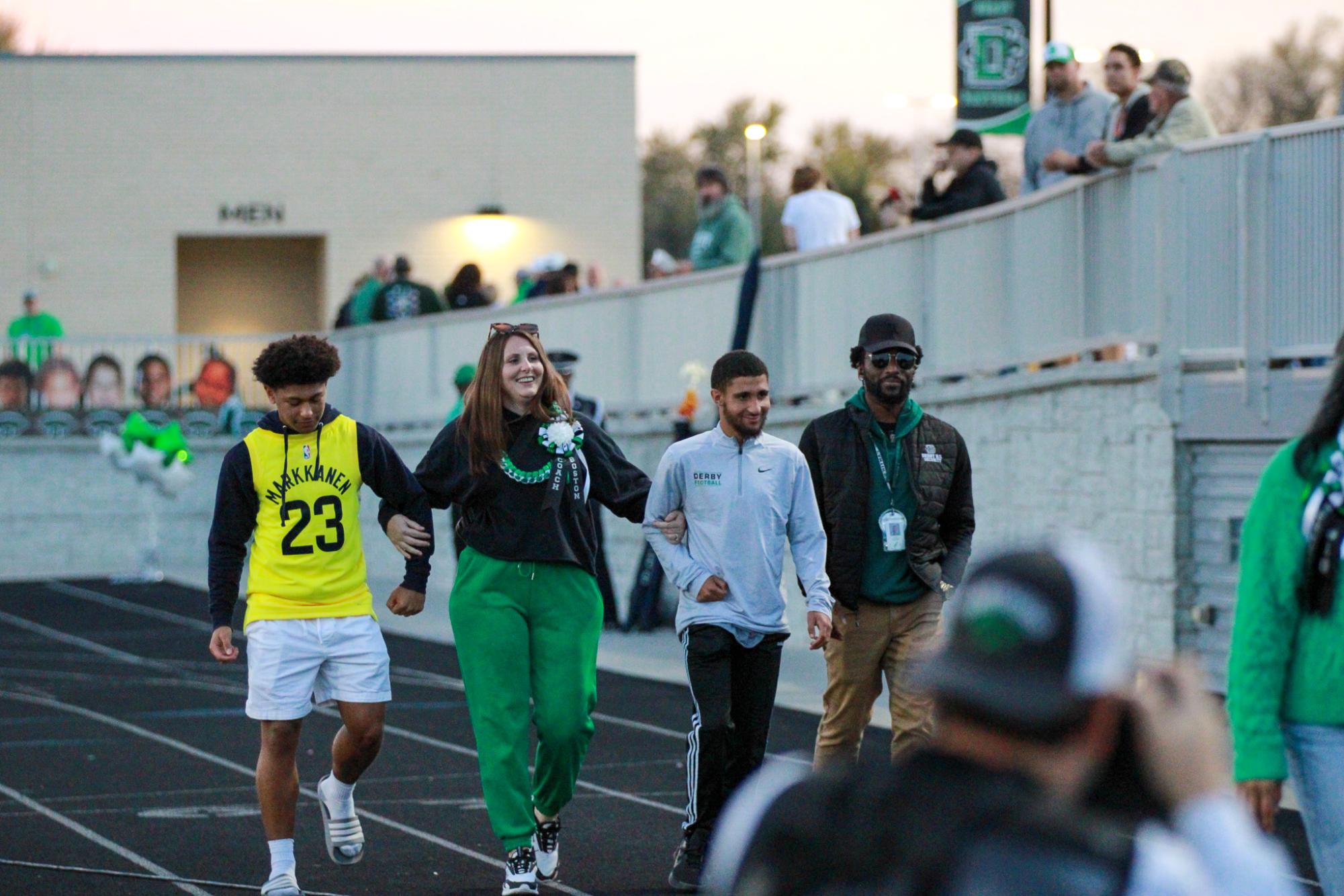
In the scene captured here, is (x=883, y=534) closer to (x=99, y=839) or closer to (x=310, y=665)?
(x=310, y=665)

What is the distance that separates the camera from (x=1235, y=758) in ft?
13.8

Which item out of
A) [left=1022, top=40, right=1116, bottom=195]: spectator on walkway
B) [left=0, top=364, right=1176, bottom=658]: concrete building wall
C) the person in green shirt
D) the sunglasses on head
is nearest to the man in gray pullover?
the sunglasses on head

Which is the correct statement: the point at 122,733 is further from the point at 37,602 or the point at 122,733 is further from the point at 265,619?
the point at 37,602

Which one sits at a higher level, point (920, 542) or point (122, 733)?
point (920, 542)

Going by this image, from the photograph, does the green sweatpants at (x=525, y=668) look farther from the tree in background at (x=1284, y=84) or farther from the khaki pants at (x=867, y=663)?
the tree in background at (x=1284, y=84)

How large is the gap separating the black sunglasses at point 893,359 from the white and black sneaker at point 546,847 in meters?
2.13

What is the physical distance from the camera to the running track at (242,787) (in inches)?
312

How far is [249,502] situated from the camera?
7.30 meters

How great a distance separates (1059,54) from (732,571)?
23.7 feet

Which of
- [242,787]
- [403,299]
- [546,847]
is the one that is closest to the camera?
[546,847]

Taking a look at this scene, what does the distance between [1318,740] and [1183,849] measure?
1895 mm

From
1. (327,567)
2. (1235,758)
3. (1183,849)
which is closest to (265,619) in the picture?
(327,567)

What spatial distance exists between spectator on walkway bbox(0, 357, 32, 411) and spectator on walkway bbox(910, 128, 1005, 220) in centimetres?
1816

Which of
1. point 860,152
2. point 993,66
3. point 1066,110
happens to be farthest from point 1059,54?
point 860,152
